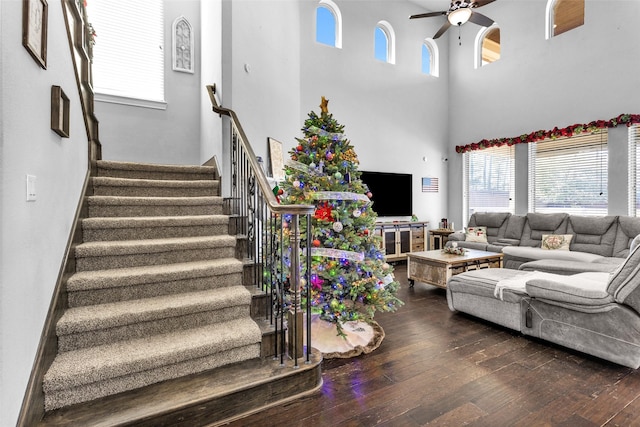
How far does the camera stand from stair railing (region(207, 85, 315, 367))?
2273 mm

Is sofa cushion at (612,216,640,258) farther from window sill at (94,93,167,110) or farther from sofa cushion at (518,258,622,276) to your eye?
window sill at (94,93,167,110)

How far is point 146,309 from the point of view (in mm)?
2164

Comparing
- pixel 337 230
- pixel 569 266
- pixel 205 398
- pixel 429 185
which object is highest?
pixel 429 185

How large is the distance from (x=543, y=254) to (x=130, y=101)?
6570mm

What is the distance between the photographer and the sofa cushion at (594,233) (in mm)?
5000

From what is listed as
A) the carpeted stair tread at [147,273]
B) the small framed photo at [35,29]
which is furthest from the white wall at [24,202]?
the carpeted stair tread at [147,273]

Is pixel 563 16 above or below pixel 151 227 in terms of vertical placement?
above

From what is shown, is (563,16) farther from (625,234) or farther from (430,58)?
(625,234)

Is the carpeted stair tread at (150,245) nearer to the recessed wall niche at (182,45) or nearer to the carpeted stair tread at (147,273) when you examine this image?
the carpeted stair tread at (147,273)

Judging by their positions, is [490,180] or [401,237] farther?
[490,180]

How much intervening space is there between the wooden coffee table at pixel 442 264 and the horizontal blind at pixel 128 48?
180 inches

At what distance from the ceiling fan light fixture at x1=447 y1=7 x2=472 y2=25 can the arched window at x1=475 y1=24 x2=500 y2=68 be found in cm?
286

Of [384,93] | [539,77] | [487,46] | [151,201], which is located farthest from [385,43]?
[151,201]

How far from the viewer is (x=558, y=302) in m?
2.75
